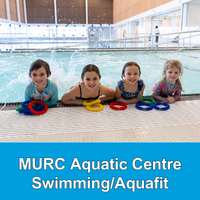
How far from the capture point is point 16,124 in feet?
5.95

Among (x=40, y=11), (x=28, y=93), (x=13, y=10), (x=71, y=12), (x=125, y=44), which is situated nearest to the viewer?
(x=28, y=93)

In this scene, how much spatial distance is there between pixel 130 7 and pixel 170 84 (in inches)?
928

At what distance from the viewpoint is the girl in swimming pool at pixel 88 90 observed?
83.4 inches

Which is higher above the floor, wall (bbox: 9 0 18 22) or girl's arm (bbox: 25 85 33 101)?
wall (bbox: 9 0 18 22)

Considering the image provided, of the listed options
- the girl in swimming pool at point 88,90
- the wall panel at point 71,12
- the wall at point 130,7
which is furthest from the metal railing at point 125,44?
the wall panel at point 71,12

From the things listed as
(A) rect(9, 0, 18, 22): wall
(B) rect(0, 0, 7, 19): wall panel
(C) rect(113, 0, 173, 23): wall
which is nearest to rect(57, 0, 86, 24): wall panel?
(C) rect(113, 0, 173, 23): wall

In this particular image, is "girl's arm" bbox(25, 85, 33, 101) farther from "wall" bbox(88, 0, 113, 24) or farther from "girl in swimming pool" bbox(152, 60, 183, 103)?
"wall" bbox(88, 0, 113, 24)

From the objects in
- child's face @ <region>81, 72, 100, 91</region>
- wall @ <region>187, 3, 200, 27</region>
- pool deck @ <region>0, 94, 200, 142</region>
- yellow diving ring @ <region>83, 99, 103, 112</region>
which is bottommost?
pool deck @ <region>0, 94, 200, 142</region>

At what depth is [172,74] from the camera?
91.4 inches

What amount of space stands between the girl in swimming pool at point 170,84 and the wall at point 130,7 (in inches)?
581

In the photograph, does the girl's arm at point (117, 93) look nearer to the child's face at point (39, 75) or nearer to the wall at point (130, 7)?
the child's face at point (39, 75)

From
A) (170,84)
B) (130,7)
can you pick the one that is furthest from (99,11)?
(170,84)

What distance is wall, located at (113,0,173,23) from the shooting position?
1760cm

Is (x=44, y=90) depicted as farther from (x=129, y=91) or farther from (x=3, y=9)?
(x=3, y=9)
